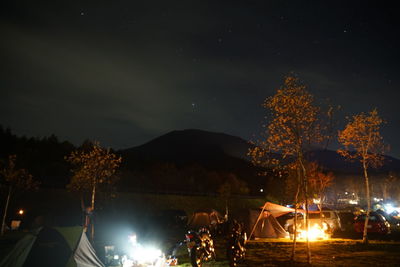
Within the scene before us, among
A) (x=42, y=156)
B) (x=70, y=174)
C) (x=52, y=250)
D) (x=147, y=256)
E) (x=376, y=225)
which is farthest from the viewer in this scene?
(x=42, y=156)

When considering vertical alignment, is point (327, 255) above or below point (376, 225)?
below

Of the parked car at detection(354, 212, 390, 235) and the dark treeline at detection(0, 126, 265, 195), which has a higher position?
the dark treeline at detection(0, 126, 265, 195)

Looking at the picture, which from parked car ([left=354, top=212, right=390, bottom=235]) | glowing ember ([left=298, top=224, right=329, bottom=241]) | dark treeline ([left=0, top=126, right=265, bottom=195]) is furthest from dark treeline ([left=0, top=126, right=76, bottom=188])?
parked car ([left=354, top=212, right=390, bottom=235])

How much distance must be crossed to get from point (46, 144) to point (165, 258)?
65.6 meters

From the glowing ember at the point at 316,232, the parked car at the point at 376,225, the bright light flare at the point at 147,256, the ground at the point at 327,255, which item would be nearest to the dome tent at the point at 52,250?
the bright light flare at the point at 147,256

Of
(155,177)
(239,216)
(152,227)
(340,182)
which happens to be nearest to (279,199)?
(155,177)

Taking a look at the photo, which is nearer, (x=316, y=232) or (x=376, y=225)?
(x=316, y=232)

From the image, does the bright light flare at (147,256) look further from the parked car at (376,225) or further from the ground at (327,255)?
the parked car at (376,225)

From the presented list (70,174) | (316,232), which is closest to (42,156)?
(70,174)

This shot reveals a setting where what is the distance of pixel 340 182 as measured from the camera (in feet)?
293

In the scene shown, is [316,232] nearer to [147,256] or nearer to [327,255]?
[327,255]

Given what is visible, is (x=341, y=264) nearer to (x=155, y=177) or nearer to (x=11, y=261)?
(x=11, y=261)

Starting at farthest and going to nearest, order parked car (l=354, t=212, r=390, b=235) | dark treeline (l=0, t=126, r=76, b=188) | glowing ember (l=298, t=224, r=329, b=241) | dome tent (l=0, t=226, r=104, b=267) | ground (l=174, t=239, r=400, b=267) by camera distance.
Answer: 1. dark treeline (l=0, t=126, r=76, b=188)
2. parked car (l=354, t=212, r=390, b=235)
3. glowing ember (l=298, t=224, r=329, b=241)
4. ground (l=174, t=239, r=400, b=267)
5. dome tent (l=0, t=226, r=104, b=267)

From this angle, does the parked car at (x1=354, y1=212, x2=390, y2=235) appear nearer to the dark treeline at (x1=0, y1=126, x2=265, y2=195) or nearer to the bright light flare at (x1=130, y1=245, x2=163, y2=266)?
the bright light flare at (x1=130, y1=245, x2=163, y2=266)
